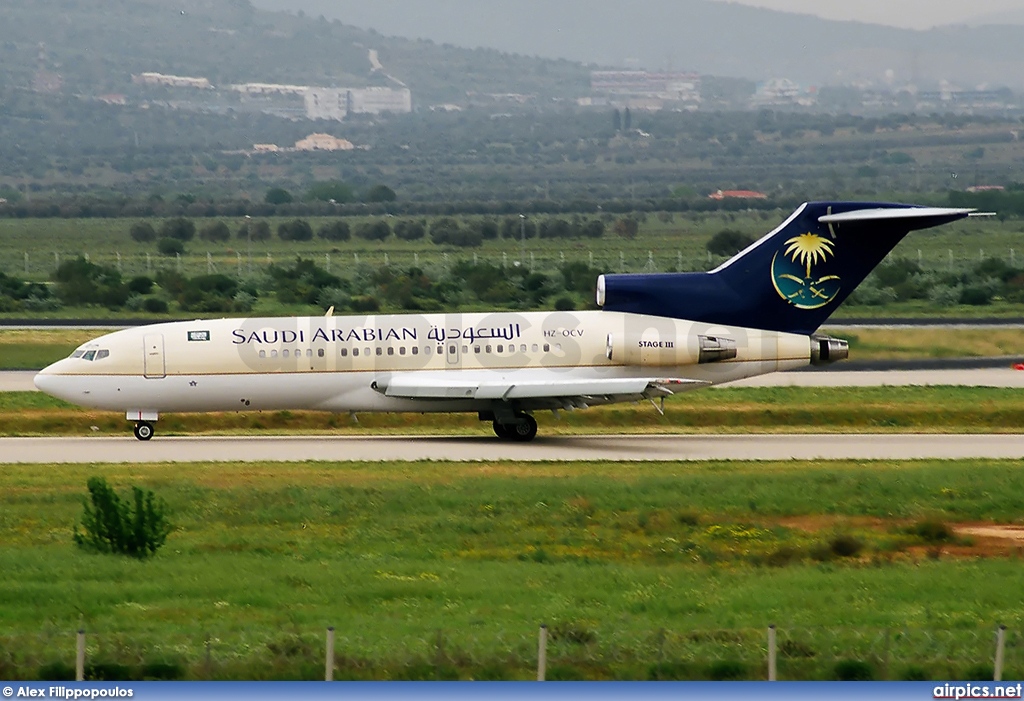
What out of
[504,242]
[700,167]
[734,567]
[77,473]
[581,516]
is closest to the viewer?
[734,567]

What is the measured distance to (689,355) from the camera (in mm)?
37438

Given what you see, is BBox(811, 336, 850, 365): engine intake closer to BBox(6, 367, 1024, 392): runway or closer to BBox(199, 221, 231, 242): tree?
BBox(6, 367, 1024, 392): runway

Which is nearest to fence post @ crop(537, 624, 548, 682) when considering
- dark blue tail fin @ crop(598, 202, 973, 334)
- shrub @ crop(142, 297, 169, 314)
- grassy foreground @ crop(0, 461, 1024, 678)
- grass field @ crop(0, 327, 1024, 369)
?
grassy foreground @ crop(0, 461, 1024, 678)

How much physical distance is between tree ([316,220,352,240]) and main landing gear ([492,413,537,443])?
250 ft

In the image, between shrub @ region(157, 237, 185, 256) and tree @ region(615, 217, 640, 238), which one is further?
tree @ region(615, 217, 640, 238)

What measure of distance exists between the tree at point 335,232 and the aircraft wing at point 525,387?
7669cm

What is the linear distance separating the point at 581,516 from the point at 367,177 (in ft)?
554

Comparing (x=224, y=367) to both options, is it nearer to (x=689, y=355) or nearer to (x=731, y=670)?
(x=689, y=355)

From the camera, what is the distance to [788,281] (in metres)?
38.2

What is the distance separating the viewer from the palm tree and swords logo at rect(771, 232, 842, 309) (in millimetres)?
38188

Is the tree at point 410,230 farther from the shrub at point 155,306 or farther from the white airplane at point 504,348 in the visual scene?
the white airplane at point 504,348

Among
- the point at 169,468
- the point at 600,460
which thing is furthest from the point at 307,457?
the point at 600,460

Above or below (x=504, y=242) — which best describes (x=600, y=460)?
below
